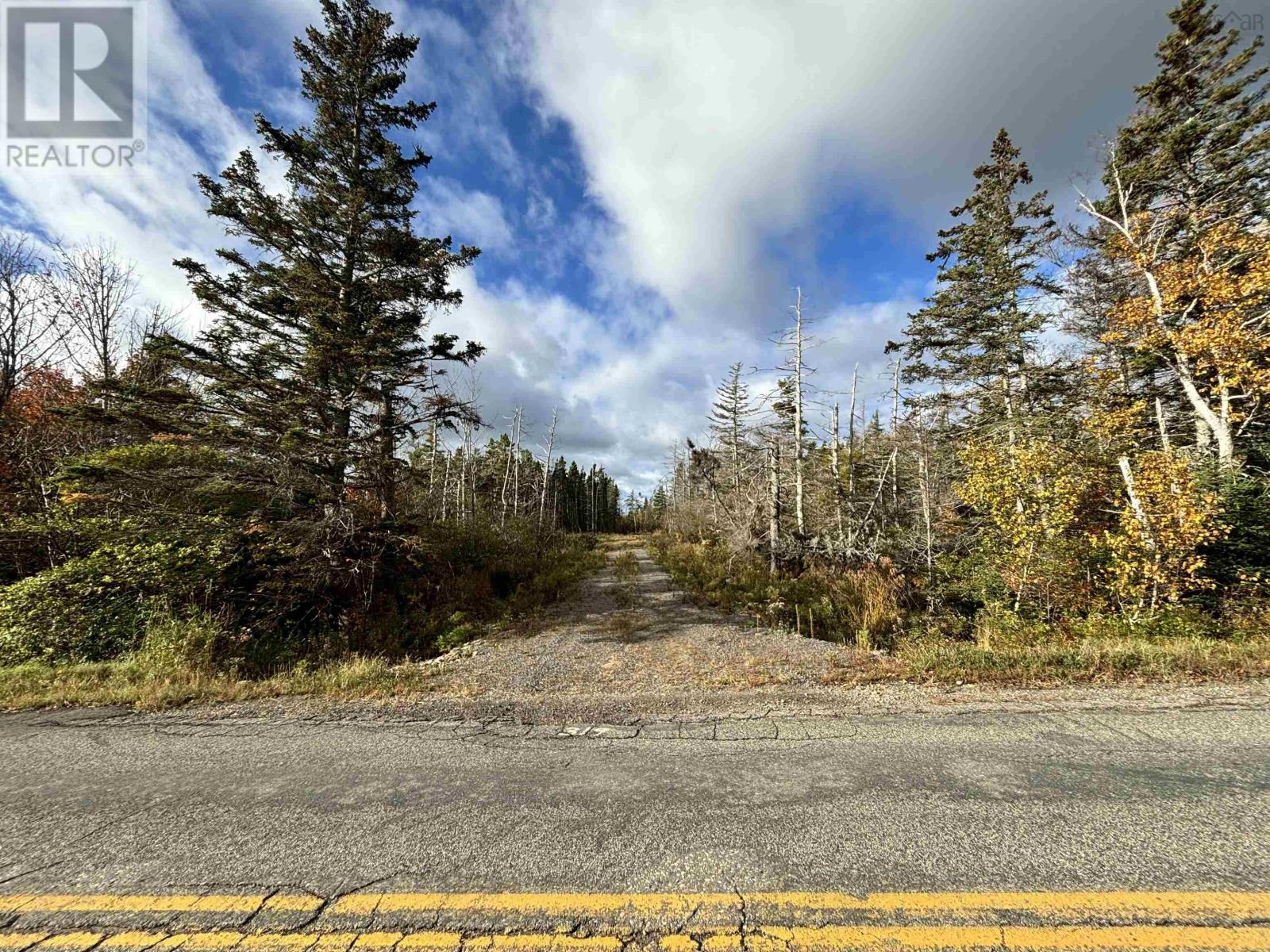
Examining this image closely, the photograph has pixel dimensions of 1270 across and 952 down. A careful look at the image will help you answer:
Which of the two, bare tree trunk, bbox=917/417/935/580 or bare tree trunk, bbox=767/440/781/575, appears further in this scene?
bare tree trunk, bbox=767/440/781/575

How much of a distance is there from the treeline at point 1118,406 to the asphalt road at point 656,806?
15.4ft

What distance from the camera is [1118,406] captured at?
31.7 feet

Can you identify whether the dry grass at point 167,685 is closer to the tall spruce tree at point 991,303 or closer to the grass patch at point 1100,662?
the grass patch at point 1100,662

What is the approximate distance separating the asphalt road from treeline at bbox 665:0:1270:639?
15.4 ft

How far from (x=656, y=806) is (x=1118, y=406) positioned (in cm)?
1278

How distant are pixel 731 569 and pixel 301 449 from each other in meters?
13.0

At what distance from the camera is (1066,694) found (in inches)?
182

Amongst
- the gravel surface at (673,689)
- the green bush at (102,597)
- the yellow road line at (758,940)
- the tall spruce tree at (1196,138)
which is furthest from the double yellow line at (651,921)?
the tall spruce tree at (1196,138)

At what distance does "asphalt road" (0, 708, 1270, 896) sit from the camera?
2.39 meters

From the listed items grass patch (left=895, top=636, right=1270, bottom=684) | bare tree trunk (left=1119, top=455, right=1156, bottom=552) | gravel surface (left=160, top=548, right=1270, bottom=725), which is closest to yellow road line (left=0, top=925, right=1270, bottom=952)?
gravel surface (left=160, top=548, right=1270, bottom=725)

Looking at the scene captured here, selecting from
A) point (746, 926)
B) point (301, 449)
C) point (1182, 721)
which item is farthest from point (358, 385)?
point (1182, 721)

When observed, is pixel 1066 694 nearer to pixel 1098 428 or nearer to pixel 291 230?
pixel 1098 428

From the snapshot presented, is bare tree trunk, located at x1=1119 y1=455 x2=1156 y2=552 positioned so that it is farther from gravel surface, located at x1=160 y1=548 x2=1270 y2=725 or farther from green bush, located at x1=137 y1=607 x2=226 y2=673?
green bush, located at x1=137 y1=607 x2=226 y2=673

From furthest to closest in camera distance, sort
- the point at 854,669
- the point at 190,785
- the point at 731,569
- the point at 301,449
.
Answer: the point at 731,569, the point at 301,449, the point at 854,669, the point at 190,785
